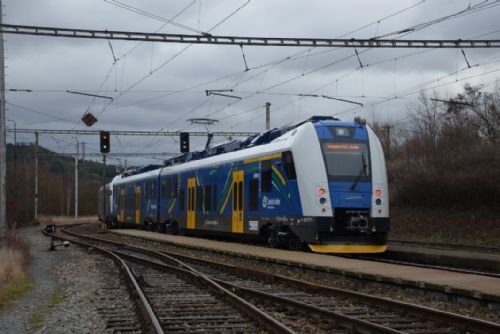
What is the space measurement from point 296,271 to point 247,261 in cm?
335

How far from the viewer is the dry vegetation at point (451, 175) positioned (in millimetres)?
31312

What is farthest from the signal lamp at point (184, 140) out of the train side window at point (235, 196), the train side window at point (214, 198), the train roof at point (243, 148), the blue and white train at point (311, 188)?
the train side window at point (235, 196)

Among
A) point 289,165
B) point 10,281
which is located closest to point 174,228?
point 289,165

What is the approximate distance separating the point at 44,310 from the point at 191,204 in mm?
16936

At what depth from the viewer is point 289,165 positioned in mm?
17672

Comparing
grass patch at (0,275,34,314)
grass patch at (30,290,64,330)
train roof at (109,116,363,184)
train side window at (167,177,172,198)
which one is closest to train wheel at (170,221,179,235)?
train side window at (167,177,172,198)

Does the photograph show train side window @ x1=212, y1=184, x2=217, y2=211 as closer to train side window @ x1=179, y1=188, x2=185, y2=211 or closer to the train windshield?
train side window @ x1=179, y1=188, x2=185, y2=211

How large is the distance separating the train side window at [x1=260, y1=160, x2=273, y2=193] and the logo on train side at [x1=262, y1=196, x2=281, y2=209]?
27 centimetres

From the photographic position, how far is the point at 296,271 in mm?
14820

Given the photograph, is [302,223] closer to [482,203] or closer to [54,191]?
[482,203]

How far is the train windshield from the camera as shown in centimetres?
1747

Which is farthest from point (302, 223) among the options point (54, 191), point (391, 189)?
point (54, 191)

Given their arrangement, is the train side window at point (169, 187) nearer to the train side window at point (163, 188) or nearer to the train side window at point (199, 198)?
the train side window at point (163, 188)

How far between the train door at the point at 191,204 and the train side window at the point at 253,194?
6.95 metres
